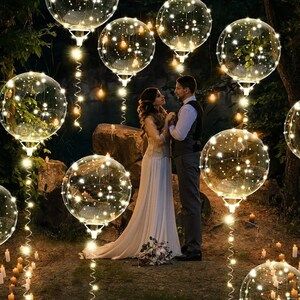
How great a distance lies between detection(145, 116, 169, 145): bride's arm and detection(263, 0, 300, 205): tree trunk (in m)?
2.23

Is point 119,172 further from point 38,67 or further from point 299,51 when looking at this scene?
point 38,67

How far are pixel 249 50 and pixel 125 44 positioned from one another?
3.76ft

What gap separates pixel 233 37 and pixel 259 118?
4.21 meters

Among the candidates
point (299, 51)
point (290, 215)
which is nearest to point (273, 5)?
point (299, 51)

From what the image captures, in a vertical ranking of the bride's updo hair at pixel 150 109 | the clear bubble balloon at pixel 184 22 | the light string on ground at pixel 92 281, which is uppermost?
the clear bubble balloon at pixel 184 22

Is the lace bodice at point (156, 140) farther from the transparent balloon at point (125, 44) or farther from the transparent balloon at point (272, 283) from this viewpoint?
the transparent balloon at point (272, 283)

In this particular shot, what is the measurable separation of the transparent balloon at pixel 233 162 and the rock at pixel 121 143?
3.61 metres

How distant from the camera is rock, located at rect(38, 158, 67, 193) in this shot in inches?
371

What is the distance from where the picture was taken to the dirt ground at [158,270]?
→ 704 cm

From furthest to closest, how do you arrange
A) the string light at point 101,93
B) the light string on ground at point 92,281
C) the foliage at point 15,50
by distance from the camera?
the string light at point 101,93, the foliage at point 15,50, the light string on ground at point 92,281

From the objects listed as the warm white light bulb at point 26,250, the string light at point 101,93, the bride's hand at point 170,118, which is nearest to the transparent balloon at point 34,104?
the bride's hand at point 170,118

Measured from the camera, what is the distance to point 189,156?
8023 millimetres

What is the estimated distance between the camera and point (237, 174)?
6.29 meters

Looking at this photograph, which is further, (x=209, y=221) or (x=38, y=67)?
(x=38, y=67)
